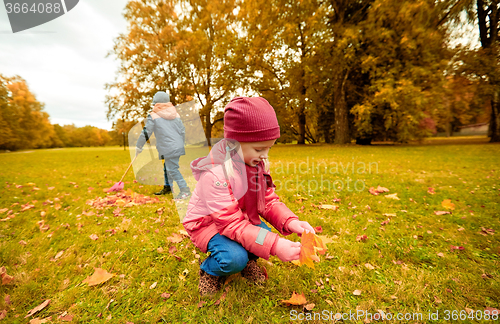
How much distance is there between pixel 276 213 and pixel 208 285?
878 millimetres

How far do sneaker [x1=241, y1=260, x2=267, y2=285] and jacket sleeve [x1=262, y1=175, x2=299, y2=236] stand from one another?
0.49 metres

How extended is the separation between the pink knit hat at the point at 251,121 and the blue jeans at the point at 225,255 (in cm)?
82

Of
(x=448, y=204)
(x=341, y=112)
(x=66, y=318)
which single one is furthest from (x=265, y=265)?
(x=341, y=112)

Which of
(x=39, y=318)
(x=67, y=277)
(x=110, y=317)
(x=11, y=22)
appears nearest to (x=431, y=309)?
(x=110, y=317)

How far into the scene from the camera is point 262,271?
218cm

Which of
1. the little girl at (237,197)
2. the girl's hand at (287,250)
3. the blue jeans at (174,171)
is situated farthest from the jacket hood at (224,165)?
the blue jeans at (174,171)

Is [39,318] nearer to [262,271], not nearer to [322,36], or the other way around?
[262,271]

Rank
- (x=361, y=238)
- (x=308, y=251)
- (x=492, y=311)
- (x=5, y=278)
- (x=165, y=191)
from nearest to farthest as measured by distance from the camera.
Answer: (x=308, y=251)
(x=492, y=311)
(x=5, y=278)
(x=361, y=238)
(x=165, y=191)

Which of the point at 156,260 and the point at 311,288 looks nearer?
the point at 311,288

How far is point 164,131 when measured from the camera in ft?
15.4

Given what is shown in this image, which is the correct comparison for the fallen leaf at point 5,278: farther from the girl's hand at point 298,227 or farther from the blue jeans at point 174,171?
the blue jeans at point 174,171

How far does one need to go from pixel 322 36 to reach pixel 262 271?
1675 centimetres

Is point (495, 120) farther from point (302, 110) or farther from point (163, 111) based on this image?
point (163, 111)

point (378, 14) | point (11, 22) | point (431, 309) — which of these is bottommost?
point (431, 309)
